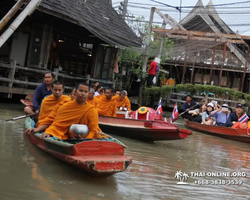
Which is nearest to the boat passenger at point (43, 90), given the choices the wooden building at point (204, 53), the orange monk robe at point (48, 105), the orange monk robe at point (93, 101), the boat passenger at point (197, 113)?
the orange monk robe at point (48, 105)

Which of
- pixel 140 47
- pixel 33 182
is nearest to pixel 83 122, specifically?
pixel 33 182

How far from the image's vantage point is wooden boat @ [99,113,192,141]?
8.37 meters

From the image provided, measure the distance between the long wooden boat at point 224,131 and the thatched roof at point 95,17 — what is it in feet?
15.2

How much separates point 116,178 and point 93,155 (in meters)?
0.61

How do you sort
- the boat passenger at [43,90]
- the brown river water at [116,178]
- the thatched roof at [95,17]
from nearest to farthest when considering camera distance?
the brown river water at [116,178] → the boat passenger at [43,90] → the thatched roof at [95,17]

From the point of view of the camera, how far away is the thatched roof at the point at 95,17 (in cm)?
1187

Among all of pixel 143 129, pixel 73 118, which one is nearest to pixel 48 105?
pixel 73 118

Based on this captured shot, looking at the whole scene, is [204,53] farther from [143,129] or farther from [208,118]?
[143,129]

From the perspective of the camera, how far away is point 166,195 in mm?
4645

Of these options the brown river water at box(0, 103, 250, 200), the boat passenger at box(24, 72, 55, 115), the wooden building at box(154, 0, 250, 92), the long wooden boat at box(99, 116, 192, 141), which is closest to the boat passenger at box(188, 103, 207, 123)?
the long wooden boat at box(99, 116, 192, 141)

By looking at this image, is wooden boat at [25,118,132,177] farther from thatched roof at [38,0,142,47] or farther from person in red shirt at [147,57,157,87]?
person in red shirt at [147,57,157,87]

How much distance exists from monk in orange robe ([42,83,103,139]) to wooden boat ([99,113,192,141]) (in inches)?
131

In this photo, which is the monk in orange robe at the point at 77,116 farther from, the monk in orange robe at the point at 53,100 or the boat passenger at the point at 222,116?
the boat passenger at the point at 222,116

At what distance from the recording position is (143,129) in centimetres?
877
